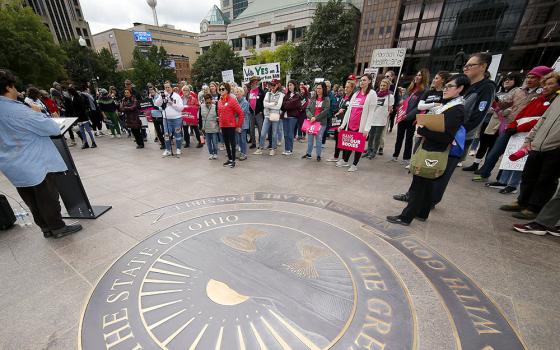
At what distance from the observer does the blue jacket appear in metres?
2.69

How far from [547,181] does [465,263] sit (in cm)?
217

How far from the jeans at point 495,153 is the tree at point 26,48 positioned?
32.0 m

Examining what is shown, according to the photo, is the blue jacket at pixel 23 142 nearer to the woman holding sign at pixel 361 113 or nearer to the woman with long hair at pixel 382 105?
the woman holding sign at pixel 361 113

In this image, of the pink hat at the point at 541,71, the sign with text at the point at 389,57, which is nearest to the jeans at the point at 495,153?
the pink hat at the point at 541,71

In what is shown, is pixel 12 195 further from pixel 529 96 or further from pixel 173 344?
pixel 529 96

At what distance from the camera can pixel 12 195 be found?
468 cm

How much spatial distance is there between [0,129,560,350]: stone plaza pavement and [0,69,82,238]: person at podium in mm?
523

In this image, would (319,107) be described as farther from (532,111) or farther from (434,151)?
(532,111)

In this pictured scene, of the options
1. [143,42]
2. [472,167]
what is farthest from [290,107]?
[143,42]

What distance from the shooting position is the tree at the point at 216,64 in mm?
39625

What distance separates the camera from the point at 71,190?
3586 millimetres

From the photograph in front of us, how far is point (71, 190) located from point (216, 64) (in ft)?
137

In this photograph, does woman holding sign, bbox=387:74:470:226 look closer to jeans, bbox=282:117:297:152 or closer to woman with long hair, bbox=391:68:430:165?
woman with long hair, bbox=391:68:430:165

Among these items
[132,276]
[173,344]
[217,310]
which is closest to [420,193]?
[217,310]
